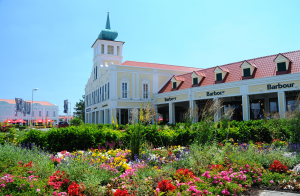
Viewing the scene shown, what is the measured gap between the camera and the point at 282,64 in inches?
806

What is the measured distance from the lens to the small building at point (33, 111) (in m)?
67.8

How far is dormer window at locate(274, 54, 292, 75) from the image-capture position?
20.1 metres

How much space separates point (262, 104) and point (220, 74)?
5.88m

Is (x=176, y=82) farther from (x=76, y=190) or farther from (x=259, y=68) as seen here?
(x=76, y=190)

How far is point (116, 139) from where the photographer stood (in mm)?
9375

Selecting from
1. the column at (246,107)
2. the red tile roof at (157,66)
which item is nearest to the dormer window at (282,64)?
the column at (246,107)

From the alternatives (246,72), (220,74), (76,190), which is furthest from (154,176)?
(220,74)

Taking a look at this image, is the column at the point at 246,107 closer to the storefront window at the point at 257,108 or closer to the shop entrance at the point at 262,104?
the shop entrance at the point at 262,104

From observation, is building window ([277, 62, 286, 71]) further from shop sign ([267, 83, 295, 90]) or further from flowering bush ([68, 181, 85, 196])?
flowering bush ([68, 181, 85, 196])

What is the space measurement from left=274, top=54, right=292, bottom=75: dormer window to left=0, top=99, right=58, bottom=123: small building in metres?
61.9

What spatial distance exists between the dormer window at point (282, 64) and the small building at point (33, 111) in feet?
203

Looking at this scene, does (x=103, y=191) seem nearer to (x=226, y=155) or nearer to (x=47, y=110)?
(x=226, y=155)

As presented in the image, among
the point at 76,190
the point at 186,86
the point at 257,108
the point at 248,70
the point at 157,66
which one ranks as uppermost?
the point at 157,66

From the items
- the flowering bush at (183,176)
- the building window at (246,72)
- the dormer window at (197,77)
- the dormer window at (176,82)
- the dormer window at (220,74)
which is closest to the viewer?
the flowering bush at (183,176)
